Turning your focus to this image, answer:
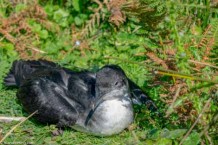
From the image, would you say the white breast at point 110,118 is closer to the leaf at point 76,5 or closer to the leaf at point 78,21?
the leaf at point 78,21

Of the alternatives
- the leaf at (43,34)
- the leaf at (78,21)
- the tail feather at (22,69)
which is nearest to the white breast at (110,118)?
the tail feather at (22,69)

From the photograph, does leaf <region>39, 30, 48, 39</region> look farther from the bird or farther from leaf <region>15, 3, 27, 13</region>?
the bird

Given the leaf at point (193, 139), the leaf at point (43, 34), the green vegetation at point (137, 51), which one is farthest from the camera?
the leaf at point (43, 34)

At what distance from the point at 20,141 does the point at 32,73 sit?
3.87 feet

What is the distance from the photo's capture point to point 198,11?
9297mm

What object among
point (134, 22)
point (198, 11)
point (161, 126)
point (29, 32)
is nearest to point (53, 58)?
point (29, 32)

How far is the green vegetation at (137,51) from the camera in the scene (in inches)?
250

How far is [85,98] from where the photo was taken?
7.73 metres

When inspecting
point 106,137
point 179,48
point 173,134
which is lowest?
point 106,137

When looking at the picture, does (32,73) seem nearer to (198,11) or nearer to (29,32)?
(29,32)

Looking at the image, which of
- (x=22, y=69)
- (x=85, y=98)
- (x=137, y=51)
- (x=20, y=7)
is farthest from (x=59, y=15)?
(x=85, y=98)

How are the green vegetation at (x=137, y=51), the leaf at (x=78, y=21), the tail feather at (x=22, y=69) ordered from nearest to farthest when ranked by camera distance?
1. the green vegetation at (x=137, y=51)
2. the tail feather at (x=22, y=69)
3. the leaf at (x=78, y=21)

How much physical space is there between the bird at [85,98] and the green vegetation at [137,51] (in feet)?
0.54

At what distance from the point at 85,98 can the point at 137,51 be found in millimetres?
2050
